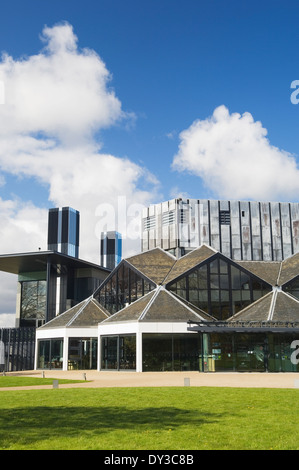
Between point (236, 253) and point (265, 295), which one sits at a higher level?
point (236, 253)

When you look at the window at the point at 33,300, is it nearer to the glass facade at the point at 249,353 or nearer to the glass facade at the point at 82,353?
the glass facade at the point at 82,353

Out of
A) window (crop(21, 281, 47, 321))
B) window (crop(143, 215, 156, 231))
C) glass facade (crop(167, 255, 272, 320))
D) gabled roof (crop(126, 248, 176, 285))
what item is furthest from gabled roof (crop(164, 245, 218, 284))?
window (crop(143, 215, 156, 231))

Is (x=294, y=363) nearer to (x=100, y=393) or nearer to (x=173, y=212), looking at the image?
(x=100, y=393)

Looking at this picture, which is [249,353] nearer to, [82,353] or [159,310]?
Answer: [159,310]

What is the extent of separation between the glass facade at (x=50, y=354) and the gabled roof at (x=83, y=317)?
1.49m

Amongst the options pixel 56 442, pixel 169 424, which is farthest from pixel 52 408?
pixel 56 442

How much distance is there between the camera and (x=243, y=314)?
4219cm

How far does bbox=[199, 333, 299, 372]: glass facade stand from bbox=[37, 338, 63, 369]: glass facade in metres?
15.0

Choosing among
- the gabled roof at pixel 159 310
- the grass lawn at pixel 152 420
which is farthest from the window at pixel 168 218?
the grass lawn at pixel 152 420

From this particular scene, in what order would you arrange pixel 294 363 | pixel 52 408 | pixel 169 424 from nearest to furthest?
pixel 169 424 < pixel 52 408 < pixel 294 363

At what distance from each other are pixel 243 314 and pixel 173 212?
235ft

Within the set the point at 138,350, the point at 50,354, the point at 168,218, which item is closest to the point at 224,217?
the point at 168,218

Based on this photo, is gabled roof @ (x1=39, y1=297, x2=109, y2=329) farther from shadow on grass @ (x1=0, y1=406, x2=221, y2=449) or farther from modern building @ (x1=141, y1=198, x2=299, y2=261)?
modern building @ (x1=141, y1=198, x2=299, y2=261)

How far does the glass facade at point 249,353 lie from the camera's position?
117ft
